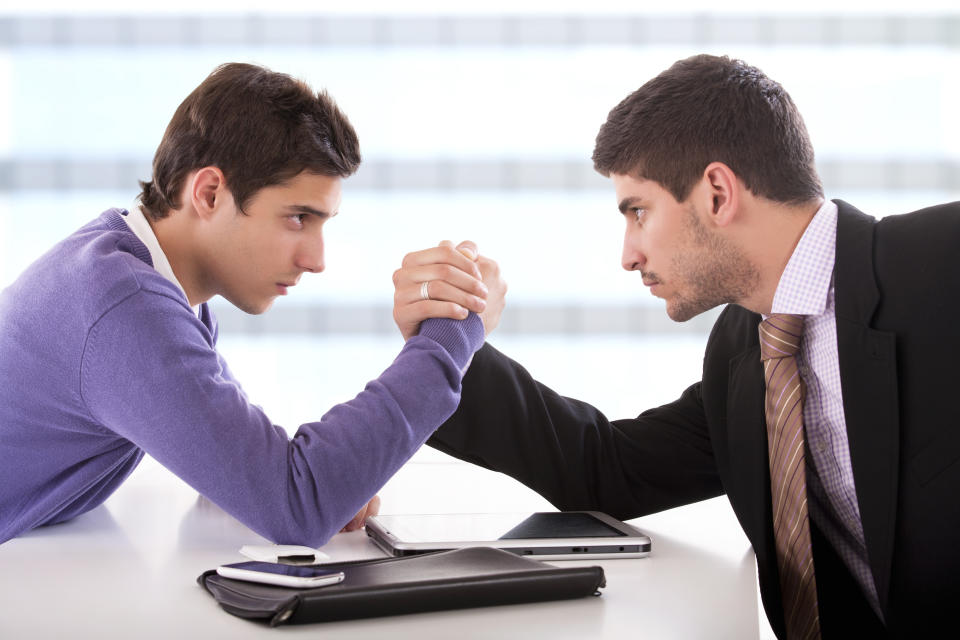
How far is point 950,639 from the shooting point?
3.59 feet

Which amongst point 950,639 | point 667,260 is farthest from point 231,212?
point 950,639

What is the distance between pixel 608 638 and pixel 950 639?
0.58 meters

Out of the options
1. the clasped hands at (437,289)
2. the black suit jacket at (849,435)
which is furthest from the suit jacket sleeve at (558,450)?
the clasped hands at (437,289)

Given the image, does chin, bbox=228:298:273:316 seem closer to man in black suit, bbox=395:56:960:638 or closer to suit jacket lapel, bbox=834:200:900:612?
man in black suit, bbox=395:56:960:638

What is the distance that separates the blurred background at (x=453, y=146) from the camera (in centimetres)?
497

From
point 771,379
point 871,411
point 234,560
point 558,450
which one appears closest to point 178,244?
point 234,560

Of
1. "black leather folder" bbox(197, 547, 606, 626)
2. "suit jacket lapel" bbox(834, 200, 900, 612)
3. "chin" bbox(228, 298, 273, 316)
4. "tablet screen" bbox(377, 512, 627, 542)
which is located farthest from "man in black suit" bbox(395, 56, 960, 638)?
"black leather folder" bbox(197, 547, 606, 626)

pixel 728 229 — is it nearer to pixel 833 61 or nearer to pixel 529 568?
pixel 529 568

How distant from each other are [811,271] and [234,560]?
2.76 ft

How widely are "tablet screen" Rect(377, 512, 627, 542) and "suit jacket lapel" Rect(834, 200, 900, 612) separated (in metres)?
0.31

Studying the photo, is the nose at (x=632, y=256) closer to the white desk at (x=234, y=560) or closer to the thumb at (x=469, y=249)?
the thumb at (x=469, y=249)

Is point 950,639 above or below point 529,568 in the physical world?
below

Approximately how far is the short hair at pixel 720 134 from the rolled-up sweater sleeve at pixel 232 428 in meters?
0.57

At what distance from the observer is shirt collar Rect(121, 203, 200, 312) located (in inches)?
47.1
